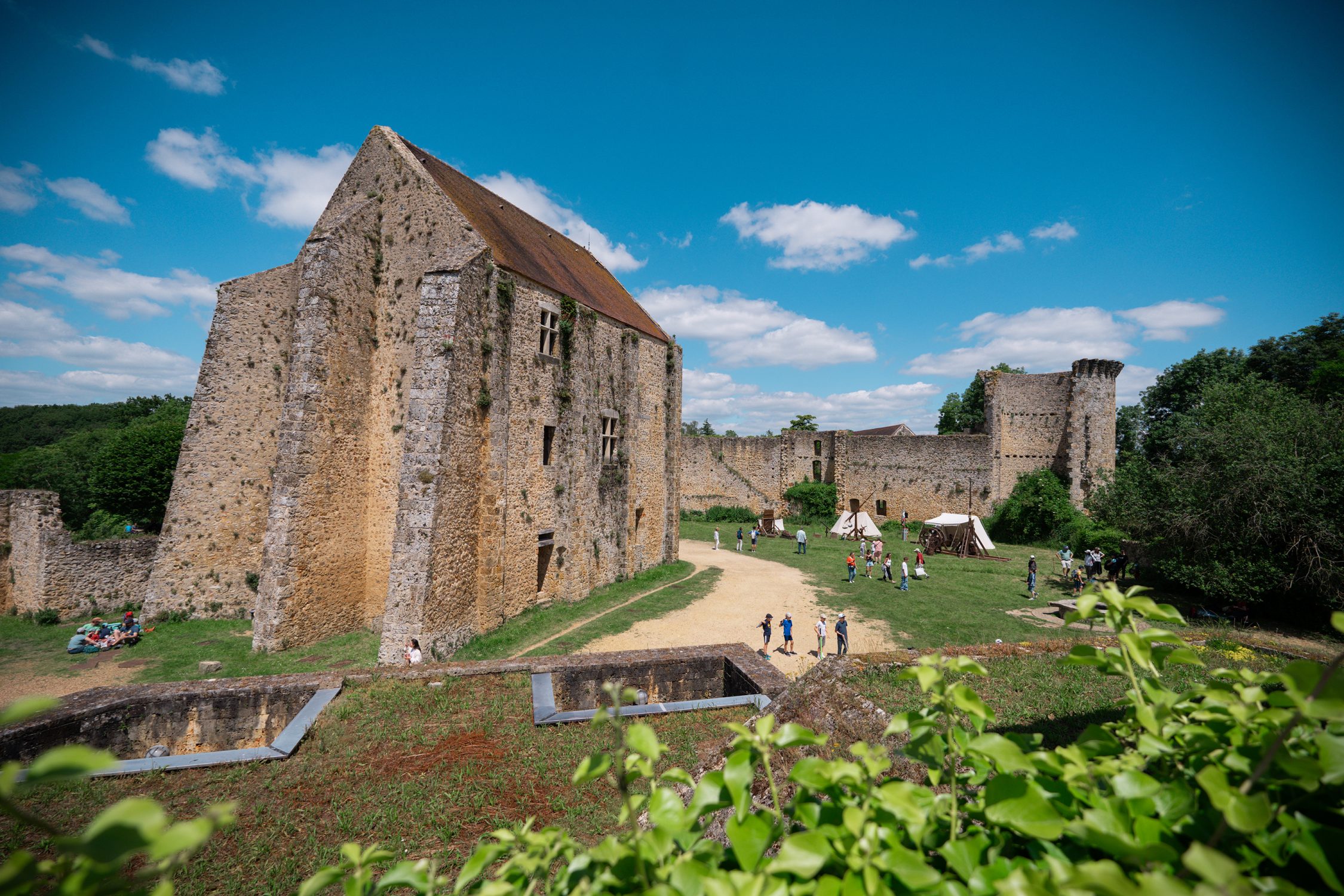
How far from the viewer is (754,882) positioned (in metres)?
1.17

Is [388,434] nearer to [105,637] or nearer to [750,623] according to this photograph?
[105,637]

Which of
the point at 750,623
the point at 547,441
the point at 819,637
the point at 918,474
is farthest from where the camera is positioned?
the point at 918,474

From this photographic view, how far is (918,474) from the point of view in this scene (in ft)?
97.7

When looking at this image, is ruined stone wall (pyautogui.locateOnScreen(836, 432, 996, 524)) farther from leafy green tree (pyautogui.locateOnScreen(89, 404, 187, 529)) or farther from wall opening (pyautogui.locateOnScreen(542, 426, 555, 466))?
leafy green tree (pyautogui.locateOnScreen(89, 404, 187, 529))

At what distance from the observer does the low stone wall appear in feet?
20.6

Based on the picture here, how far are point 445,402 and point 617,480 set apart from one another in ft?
24.4

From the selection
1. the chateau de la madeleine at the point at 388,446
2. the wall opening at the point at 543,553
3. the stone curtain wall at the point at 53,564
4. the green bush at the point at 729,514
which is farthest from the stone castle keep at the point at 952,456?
the stone curtain wall at the point at 53,564

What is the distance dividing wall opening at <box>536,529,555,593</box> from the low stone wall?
7560 mm

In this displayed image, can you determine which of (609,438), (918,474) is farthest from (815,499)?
(609,438)

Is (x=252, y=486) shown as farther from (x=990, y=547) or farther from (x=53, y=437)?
(x=53, y=437)

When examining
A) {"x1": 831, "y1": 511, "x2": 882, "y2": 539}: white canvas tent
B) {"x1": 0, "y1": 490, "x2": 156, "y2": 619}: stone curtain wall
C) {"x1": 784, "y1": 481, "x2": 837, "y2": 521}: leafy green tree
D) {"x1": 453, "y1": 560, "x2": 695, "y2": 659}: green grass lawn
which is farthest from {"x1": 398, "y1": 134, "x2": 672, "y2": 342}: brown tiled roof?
{"x1": 784, "y1": 481, "x2": 837, "y2": 521}: leafy green tree

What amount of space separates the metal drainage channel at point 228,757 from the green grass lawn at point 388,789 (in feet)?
0.24

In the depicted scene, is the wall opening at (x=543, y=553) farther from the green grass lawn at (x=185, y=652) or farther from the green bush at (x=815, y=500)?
the green bush at (x=815, y=500)

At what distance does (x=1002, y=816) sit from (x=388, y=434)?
45.9 feet
